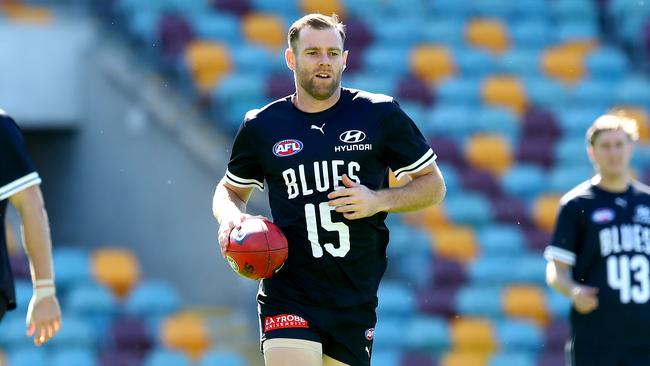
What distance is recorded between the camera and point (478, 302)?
36.2 feet

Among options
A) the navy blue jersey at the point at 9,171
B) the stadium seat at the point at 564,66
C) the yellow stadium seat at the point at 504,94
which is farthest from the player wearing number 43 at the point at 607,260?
the stadium seat at the point at 564,66

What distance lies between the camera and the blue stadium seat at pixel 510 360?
10.7m

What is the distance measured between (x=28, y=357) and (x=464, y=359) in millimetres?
3825

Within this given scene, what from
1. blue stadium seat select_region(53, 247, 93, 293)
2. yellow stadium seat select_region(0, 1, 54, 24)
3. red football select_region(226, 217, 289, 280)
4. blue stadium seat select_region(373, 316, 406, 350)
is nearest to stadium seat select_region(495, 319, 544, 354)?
blue stadium seat select_region(373, 316, 406, 350)

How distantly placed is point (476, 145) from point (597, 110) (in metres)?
1.73

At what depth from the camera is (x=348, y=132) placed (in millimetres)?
5234

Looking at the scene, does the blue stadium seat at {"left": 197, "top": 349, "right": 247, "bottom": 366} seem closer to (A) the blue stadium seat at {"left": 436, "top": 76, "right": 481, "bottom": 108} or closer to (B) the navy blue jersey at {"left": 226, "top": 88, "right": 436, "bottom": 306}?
(A) the blue stadium seat at {"left": 436, "top": 76, "right": 481, "bottom": 108}

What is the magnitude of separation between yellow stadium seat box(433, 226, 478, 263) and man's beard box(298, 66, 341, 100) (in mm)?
6273

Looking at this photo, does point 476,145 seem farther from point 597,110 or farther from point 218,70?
point 218,70

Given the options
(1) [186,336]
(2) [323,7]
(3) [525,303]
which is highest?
(2) [323,7]

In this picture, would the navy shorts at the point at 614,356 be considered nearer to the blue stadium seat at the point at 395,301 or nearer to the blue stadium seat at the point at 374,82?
the blue stadium seat at the point at 395,301

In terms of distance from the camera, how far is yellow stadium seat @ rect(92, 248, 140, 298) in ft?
35.1

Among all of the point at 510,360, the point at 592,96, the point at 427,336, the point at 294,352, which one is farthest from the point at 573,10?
the point at 294,352

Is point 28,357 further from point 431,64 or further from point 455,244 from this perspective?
point 431,64
